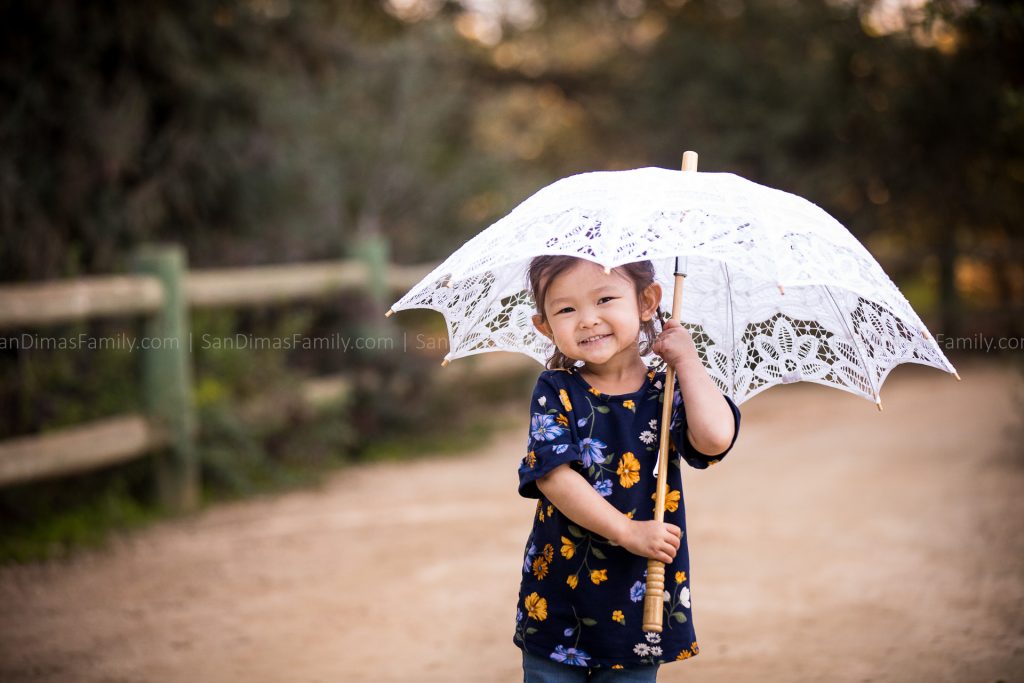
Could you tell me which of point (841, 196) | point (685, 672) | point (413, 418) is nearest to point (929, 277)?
point (841, 196)

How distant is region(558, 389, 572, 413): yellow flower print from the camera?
2.44 m

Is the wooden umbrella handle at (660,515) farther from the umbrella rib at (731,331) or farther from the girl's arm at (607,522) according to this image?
the umbrella rib at (731,331)

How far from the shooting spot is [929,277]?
44.3 ft

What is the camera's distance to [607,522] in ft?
7.64

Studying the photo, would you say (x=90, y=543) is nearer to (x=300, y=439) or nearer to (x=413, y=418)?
(x=300, y=439)

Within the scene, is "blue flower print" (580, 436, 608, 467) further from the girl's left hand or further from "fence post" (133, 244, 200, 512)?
"fence post" (133, 244, 200, 512)

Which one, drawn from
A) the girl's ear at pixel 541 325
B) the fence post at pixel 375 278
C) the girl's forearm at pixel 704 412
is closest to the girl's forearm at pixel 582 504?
the girl's forearm at pixel 704 412

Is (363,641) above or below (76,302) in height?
below

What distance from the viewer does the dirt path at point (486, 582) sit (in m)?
3.76

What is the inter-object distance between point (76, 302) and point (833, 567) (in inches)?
156

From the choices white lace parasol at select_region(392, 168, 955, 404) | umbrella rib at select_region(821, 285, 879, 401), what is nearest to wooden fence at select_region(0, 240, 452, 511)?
white lace parasol at select_region(392, 168, 955, 404)

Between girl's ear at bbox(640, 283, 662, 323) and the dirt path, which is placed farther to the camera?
the dirt path

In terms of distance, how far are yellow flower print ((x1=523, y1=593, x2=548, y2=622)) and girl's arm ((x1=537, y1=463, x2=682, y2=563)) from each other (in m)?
0.23

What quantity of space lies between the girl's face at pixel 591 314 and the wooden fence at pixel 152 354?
3563 mm
